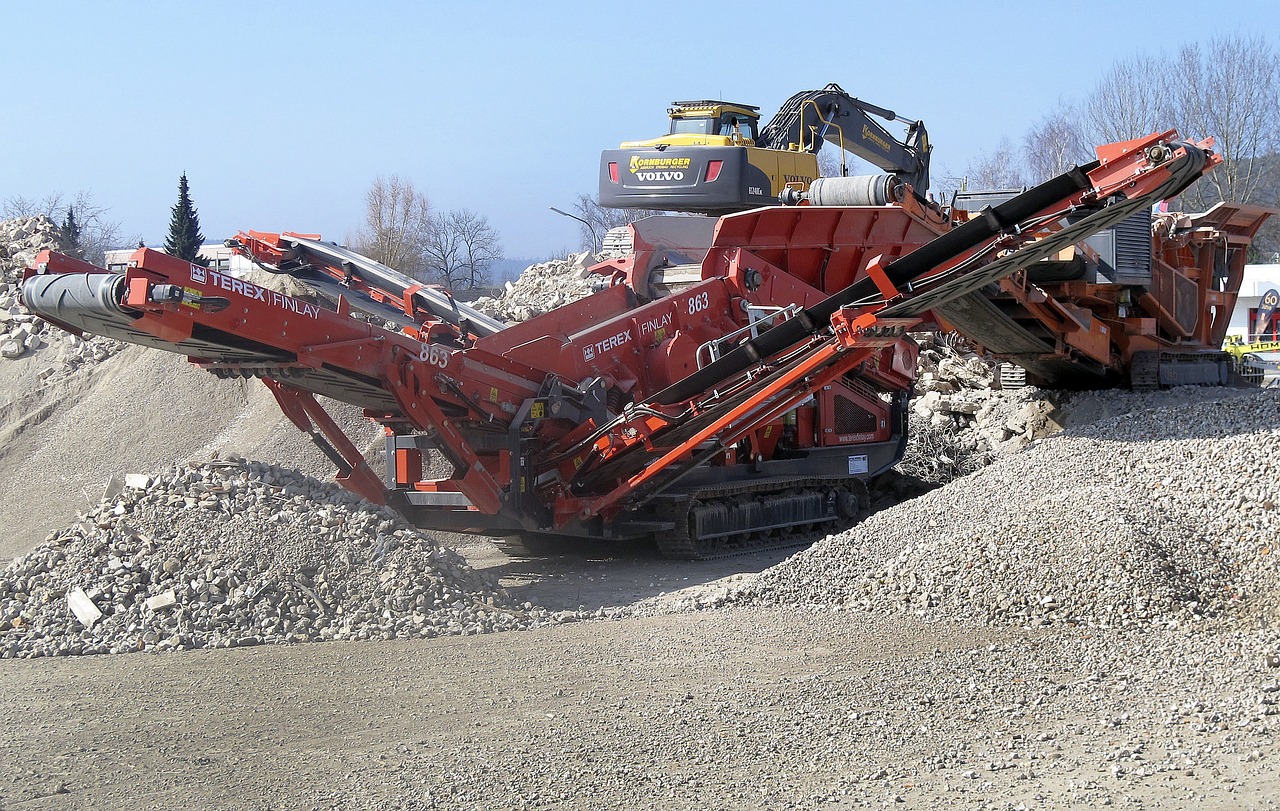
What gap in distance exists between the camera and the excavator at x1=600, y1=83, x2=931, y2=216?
13.8m

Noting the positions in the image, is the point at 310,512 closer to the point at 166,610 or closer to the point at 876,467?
the point at 166,610

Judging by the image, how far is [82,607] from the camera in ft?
22.4

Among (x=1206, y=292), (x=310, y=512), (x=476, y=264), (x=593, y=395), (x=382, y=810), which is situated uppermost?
(x=476, y=264)

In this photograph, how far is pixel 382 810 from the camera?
426 cm

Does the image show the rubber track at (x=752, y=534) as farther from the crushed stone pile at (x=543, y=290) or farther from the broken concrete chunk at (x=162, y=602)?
the broken concrete chunk at (x=162, y=602)

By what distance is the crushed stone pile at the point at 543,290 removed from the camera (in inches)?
609

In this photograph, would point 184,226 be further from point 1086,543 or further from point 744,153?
point 1086,543

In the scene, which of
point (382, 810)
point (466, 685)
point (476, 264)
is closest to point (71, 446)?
point (466, 685)

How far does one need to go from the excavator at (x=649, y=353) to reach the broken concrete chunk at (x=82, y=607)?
1.50m

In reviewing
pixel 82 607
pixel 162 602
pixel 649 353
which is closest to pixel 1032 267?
A: pixel 649 353

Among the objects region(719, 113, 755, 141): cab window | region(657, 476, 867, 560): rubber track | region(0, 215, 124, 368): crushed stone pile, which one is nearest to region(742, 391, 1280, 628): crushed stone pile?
region(657, 476, 867, 560): rubber track

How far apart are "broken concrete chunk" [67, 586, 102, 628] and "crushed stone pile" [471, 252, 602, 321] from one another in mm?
7203

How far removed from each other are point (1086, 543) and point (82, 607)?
558cm

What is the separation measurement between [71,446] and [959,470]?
9.58 m
